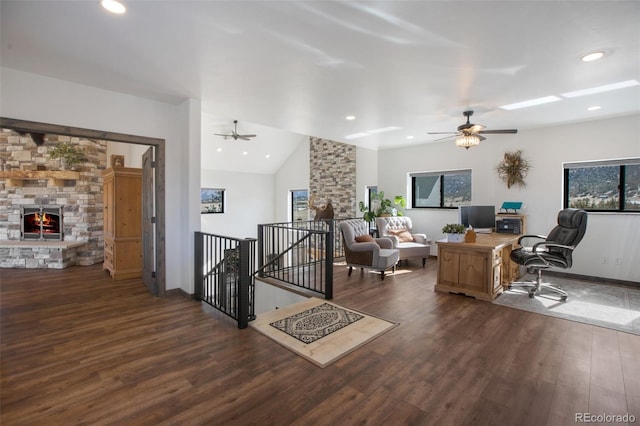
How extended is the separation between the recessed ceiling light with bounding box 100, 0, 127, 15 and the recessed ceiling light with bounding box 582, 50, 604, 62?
3974 mm

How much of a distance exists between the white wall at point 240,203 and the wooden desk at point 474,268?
7.05 meters

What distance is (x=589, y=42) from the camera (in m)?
2.54

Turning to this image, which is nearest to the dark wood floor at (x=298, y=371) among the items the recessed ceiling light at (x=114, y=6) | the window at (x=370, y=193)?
the recessed ceiling light at (x=114, y=6)

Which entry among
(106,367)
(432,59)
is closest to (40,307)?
(106,367)

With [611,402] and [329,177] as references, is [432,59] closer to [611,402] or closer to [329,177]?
[611,402]

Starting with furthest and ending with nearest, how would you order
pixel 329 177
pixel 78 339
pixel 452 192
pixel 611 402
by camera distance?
pixel 329 177 → pixel 452 192 → pixel 78 339 → pixel 611 402

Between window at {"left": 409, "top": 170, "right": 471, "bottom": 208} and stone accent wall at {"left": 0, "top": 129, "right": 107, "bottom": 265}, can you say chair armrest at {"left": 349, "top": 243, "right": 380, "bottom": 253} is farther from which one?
stone accent wall at {"left": 0, "top": 129, "right": 107, "bottom": 265}

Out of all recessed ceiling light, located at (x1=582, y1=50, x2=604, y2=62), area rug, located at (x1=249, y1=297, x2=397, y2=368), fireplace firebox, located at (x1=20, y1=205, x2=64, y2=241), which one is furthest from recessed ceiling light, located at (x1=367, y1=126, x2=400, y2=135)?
Result: fireplace firebox, located at (x1=20, y1=205, x2=64, y2=241)

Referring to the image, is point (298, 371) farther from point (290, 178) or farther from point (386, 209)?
point (290, 178)

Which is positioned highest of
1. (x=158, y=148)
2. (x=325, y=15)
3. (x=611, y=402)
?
(x=325, y=15)

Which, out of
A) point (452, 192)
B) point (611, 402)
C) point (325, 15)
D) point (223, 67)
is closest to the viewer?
point (611, 402)

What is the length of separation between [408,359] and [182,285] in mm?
3218

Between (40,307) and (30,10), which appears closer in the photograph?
(30,10)

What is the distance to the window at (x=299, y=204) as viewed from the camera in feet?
34.4
